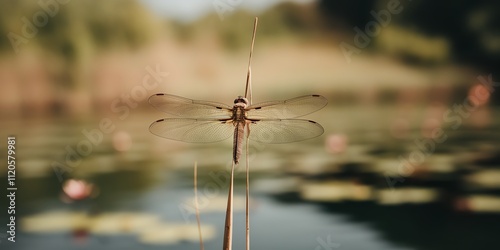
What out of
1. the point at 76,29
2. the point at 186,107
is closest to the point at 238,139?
the point at 186,107

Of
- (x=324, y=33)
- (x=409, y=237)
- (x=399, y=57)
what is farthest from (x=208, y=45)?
(x=409, y=237)

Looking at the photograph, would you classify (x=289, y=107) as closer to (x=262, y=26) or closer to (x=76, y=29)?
(x=262, y=26)

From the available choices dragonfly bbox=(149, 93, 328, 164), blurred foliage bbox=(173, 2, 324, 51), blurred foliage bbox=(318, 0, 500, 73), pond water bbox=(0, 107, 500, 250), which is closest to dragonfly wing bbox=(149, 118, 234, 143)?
dragonfly bbox=(149, 93, 328, 164)

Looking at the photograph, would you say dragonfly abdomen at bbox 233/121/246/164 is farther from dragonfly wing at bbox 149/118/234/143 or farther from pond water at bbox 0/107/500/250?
pond water at bbox 0/107/500/250

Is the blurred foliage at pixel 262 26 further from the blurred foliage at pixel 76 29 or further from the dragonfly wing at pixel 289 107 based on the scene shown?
the dragonfly wing at pixel 289 107

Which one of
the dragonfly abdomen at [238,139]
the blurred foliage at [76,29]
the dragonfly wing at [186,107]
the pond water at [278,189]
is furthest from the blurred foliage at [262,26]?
the dragonfly abdomen at [238,139]
